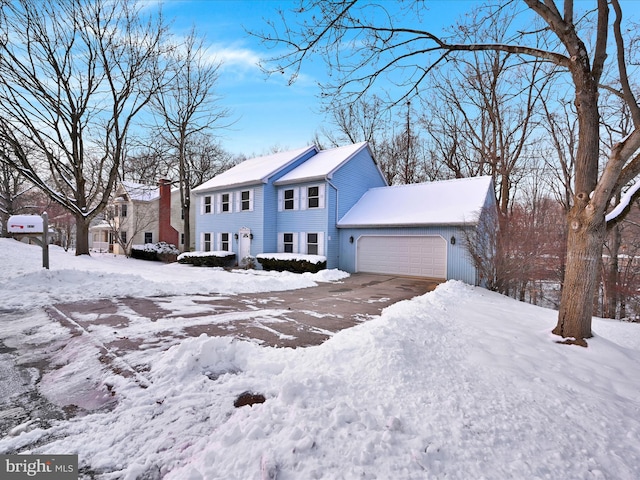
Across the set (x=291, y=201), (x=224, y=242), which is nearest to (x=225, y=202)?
(x=224, y=242)

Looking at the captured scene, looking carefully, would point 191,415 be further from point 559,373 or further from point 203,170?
point 203,170

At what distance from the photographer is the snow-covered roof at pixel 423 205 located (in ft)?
40.3

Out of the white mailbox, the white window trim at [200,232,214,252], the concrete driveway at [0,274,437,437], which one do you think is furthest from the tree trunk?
the concrete driveway at [0,274,437,437]

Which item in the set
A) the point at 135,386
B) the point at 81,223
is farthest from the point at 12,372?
the point at 81,223

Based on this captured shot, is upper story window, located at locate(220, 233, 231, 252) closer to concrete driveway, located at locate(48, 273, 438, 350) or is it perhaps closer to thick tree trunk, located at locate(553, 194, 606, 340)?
concrete driveway, located at locate(48, 273, 438, 350)

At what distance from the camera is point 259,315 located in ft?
20.2

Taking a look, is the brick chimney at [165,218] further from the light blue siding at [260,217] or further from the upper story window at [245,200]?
the upper story window at [245,200]

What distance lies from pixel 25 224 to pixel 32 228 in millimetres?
247

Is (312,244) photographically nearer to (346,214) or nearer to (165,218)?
(346,214)

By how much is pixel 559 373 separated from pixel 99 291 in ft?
31.4

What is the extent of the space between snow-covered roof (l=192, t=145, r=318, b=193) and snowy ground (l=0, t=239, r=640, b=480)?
13.2 meters

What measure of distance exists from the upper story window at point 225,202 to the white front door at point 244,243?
2.05 metres

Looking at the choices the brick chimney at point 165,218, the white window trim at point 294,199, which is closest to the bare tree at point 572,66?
the white window trim at point 294,199

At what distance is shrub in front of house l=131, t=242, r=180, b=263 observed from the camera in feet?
70.6
